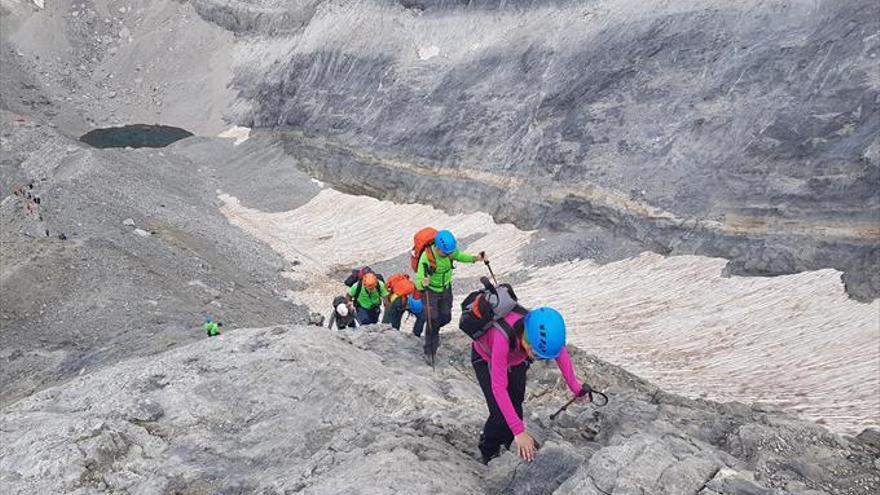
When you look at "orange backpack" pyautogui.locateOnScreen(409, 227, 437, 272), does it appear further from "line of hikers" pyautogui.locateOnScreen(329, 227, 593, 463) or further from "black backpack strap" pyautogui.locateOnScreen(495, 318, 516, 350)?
"black backpack strap" pyautogui.locateOnScreen(495, 318, 516, 350)

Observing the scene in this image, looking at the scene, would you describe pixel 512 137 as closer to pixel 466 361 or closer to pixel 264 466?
pixel 466 361

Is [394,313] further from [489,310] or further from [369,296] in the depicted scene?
[489,310]

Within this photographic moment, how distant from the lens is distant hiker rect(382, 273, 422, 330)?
13.7 m

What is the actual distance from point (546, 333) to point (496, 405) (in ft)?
4.84

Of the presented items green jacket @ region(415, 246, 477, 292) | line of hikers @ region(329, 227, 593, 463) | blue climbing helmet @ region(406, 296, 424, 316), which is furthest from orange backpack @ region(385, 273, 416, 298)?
line of hikers @ region(329, 227, 593, 463)

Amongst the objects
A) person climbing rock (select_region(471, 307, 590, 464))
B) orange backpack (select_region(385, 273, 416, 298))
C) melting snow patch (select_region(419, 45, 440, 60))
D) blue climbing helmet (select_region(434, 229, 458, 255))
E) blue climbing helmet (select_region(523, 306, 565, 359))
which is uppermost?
blue climbing helmet (select_region(523, 306, 565, 359))

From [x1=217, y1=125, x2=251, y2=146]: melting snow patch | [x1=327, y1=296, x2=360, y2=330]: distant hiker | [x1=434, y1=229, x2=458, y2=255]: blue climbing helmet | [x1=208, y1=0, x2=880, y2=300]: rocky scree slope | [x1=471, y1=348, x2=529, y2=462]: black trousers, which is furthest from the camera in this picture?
[x1=217, y1=125, x2=251, y2=146]: melting snow patch

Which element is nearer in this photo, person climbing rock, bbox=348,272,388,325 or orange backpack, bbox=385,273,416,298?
orange backpack, bbox=385,273,416,298

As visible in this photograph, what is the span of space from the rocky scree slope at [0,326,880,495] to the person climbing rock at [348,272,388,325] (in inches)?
107

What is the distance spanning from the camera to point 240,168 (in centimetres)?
4459

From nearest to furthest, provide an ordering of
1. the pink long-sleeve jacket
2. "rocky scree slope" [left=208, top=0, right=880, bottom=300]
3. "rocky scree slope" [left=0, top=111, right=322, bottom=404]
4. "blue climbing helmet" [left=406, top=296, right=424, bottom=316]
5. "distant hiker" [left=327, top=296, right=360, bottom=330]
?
the pink long-sleeve jacket, "distant hiker" [left=327, top=296, right=360, bottom=330], "blue climbing helmet" [left=406, top=296, right=424, bottom=316], "rocky scree slope" [left=0, top=111, right=322, bottom=404], "rocky scree slope" [left=208, top=0, right=880, bottom=300]

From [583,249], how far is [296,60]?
29.0 metres

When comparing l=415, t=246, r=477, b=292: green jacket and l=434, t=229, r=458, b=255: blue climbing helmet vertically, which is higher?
l=434, t=229, r=458, b=255: blue climbing helmet

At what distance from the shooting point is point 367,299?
14.2 m
